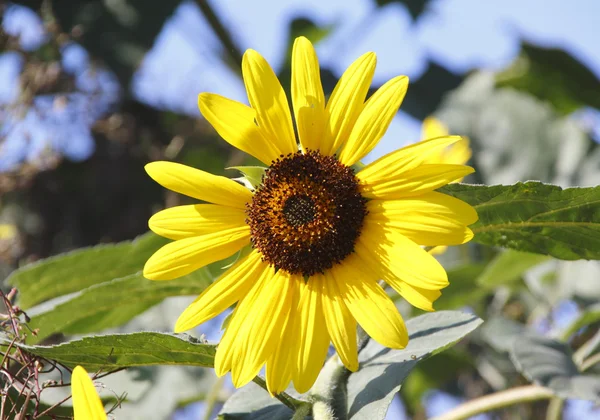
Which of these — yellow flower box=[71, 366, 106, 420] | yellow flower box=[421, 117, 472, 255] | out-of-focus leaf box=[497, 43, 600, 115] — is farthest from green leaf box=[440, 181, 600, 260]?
out-of-focus leaf box=[497, 43, 600, 115]

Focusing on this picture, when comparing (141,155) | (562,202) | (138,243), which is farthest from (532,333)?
(141,155)

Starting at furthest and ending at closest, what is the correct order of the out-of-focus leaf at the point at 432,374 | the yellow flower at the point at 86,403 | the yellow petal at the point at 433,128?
1. the yellow petal at the point at 433,128
2. the out-of-focus leaf at the point at 432,374
3. the yellow flower at the point at 86,403

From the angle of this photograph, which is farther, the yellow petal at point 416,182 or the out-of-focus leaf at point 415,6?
the out-of-focus leaf at point 415,6

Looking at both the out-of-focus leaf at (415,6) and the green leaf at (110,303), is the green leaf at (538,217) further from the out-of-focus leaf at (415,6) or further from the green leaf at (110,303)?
the out-of-focus leaf at (415,6)

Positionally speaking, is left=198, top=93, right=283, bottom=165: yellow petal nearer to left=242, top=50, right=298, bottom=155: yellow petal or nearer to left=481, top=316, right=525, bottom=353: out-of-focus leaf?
left=242, top=50, right=298, bottom=155: yellow petal

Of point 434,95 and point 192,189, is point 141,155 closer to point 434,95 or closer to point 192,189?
point 434,95

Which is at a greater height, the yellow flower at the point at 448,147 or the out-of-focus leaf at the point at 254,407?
the yellow flower at the point at 448,147

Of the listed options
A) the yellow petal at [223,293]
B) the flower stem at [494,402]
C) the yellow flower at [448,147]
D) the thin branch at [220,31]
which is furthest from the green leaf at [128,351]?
the thin branch at [220,31]
